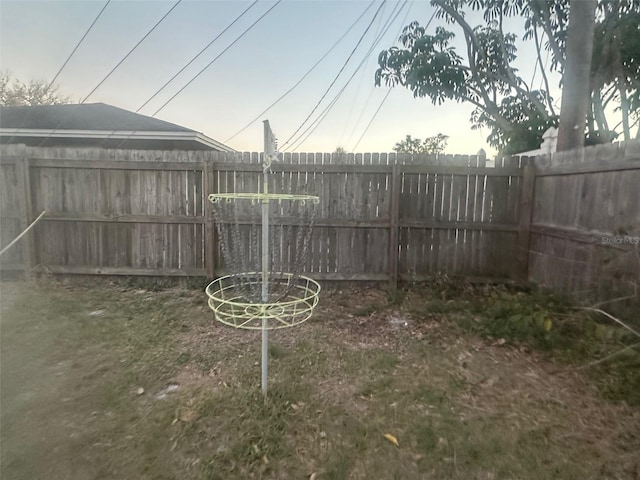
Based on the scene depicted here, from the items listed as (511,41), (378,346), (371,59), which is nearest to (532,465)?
(378,346)

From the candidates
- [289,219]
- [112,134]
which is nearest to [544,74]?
[289,219]

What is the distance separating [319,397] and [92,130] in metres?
7.78

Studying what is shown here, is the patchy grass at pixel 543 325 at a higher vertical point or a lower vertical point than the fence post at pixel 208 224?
lower

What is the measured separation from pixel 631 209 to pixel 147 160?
528 centimetres

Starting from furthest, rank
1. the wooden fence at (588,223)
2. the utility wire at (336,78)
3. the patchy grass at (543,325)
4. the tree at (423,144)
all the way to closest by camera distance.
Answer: the tree at (423,144) < the utility wire at (336,78) < the wooden fence at (588,223) < the patchy grass at (543,325)

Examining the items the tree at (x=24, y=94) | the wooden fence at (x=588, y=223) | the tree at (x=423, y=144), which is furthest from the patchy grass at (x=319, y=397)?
the tree at (x=423, y=144)

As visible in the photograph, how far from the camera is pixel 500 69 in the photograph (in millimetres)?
8148

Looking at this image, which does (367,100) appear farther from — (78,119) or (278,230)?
(78,119)

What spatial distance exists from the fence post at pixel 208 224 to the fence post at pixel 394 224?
2.33m

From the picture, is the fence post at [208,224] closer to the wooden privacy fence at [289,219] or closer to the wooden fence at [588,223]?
the wooden privacy fence at [289,219]

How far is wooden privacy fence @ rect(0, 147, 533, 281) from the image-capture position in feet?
15.4

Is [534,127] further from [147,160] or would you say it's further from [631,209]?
[147,160]

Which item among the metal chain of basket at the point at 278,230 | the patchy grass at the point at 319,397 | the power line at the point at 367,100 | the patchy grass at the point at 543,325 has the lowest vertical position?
the patchy grass at the point at 319,397

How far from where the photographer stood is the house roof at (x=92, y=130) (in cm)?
750
